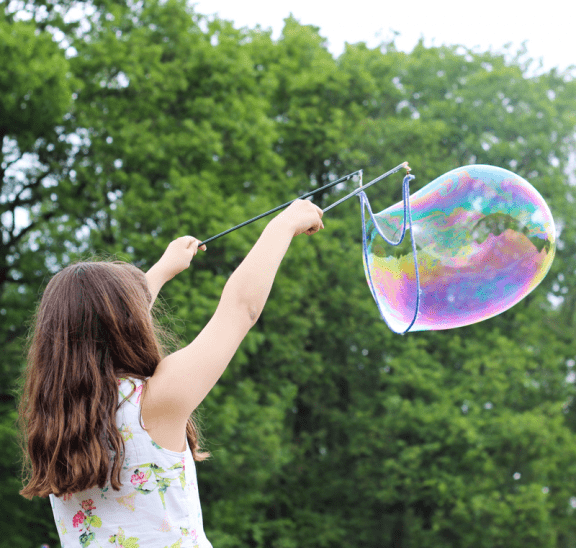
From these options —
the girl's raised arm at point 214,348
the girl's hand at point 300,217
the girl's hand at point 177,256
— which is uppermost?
the girl's hand at point 177,256

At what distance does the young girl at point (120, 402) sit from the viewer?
125 cm

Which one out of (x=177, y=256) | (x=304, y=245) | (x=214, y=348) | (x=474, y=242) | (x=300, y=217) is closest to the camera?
(x=214, y=348)

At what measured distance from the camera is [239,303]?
1270 millimetres

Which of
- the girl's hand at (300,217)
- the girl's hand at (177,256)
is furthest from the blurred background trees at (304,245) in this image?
the girl's hand at (300,217)

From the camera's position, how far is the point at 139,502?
4.18 feet

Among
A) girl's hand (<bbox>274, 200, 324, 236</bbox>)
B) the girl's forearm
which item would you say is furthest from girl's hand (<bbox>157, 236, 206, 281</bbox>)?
the girl's forearm

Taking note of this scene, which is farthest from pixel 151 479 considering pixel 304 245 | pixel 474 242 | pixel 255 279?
pixel 304 245

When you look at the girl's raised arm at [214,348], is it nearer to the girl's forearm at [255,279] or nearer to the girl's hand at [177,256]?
the girl's forearm at [255,279]

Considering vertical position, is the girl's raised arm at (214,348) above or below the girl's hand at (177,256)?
below

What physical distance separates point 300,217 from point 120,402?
0.52 m

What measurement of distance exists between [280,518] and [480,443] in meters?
3.58

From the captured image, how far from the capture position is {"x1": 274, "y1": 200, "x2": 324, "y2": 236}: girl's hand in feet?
4.72

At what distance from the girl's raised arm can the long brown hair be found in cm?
8

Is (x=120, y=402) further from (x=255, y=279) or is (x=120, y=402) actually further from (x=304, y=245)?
(x=304, y=245)
